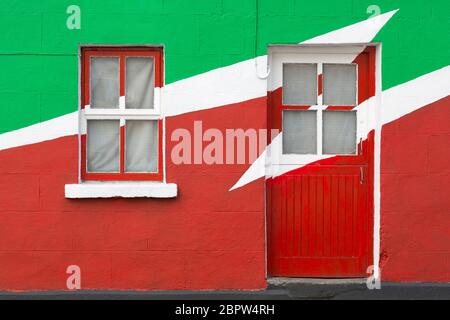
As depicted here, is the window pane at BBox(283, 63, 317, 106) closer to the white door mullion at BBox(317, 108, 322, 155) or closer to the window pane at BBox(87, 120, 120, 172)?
the white door mullion at BBox(317, 108, 322, 155)

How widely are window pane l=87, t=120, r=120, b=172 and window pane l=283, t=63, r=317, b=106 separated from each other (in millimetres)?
1789

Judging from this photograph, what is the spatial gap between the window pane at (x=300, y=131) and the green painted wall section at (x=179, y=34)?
2.51 feet

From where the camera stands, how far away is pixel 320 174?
254 inches

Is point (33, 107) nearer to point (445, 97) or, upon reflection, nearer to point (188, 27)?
point (188, 27)

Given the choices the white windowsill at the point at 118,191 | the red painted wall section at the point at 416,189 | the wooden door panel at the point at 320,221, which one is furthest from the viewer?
the wooden door panel at the point at 320,221

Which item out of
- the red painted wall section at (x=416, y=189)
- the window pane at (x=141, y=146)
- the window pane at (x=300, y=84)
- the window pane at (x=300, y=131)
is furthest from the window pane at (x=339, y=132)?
the window pane at (x=141, y=146)

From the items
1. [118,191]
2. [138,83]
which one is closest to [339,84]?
[138,83]

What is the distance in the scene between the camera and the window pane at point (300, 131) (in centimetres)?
651

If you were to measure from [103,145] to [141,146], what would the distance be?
388 millimetres

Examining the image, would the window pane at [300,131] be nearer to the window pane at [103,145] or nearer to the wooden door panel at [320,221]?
the wooden door panel at [320,221]

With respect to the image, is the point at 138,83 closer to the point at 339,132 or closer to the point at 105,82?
the point at 105,82

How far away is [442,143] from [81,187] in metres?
3.65

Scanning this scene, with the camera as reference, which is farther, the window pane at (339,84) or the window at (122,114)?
the window pane at (339,84)

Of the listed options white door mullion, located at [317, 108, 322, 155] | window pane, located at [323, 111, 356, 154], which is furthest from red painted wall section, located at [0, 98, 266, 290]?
window pane, located at [323, 111, 356, 154]
